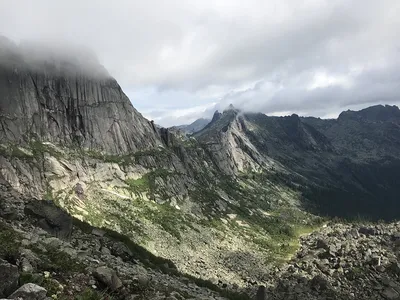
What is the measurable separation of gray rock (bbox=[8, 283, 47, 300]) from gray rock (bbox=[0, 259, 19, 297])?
2.71 feet

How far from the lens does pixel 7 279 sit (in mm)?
13938

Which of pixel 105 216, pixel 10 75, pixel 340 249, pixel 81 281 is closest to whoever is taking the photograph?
pixel 81 281

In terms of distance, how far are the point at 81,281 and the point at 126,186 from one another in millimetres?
167549

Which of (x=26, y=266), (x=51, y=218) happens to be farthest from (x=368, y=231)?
(x=26, y=266)

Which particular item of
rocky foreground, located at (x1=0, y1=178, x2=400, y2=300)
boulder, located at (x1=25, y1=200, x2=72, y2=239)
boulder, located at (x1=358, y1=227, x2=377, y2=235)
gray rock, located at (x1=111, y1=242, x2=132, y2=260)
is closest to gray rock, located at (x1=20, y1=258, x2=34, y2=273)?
rocky foreground, located at (x1=0, y1=178, x2=400, y2=300)

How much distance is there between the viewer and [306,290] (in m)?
64.0

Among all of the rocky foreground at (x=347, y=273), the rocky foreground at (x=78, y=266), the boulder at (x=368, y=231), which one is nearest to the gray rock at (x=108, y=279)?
the rocky foreground at (x=78, y=266)

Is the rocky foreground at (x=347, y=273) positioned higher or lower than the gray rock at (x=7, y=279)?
lower

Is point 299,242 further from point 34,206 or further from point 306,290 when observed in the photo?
point 34,206

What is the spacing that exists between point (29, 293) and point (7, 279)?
54.9 inches

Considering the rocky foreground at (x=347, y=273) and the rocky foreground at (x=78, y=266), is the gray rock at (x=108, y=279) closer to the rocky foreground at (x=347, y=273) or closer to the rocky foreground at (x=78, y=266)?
the rocky foreground at (x=78, y=266)

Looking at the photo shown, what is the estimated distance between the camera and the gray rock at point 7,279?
1366 cm

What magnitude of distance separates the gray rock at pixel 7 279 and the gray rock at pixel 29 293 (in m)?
0.83

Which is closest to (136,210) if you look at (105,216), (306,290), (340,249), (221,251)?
(105,216)
